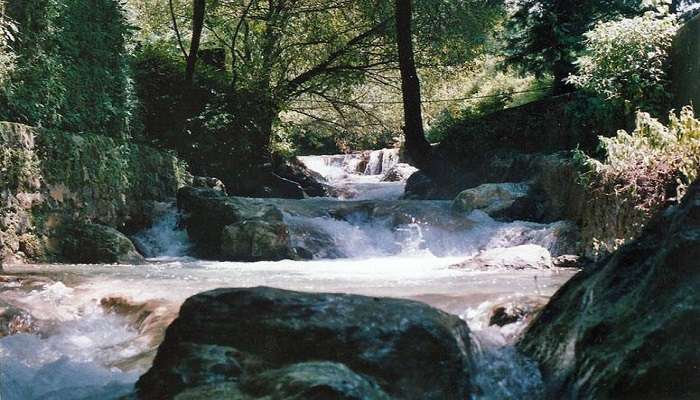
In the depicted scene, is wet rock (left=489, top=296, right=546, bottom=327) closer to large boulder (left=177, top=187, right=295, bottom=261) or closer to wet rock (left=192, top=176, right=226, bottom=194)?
large boulder (left=177, top=187, right=295, bottom=261)

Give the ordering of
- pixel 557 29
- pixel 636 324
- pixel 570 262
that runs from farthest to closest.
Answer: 1. pixel 557 29
2. pixel 570 262
3. pixel 636 324

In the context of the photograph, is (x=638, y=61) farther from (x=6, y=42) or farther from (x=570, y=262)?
(x=6, y=42)

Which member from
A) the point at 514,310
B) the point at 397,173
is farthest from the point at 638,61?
the point at 397,173

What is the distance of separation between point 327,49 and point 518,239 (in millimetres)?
9105

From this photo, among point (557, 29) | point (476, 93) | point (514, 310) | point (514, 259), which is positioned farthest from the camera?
point (476, 93)

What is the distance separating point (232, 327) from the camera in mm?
3645

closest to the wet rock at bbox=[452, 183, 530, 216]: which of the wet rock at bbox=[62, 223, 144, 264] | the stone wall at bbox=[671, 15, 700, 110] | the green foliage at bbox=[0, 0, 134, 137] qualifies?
the stone wall at bbox=[671, 15, 700, 110]

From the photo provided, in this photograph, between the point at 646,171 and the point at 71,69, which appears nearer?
the point at 646,171

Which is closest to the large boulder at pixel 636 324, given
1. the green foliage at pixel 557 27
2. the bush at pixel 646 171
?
the bush at pixel 646 171

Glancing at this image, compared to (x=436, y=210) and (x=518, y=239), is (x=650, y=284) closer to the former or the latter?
(x=518, y=239)

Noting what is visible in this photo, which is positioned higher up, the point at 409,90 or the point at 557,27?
the point at 557,27

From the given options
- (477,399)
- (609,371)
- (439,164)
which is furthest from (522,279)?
(439,164)

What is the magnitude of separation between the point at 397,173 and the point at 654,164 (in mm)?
16739

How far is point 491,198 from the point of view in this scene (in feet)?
39.7
